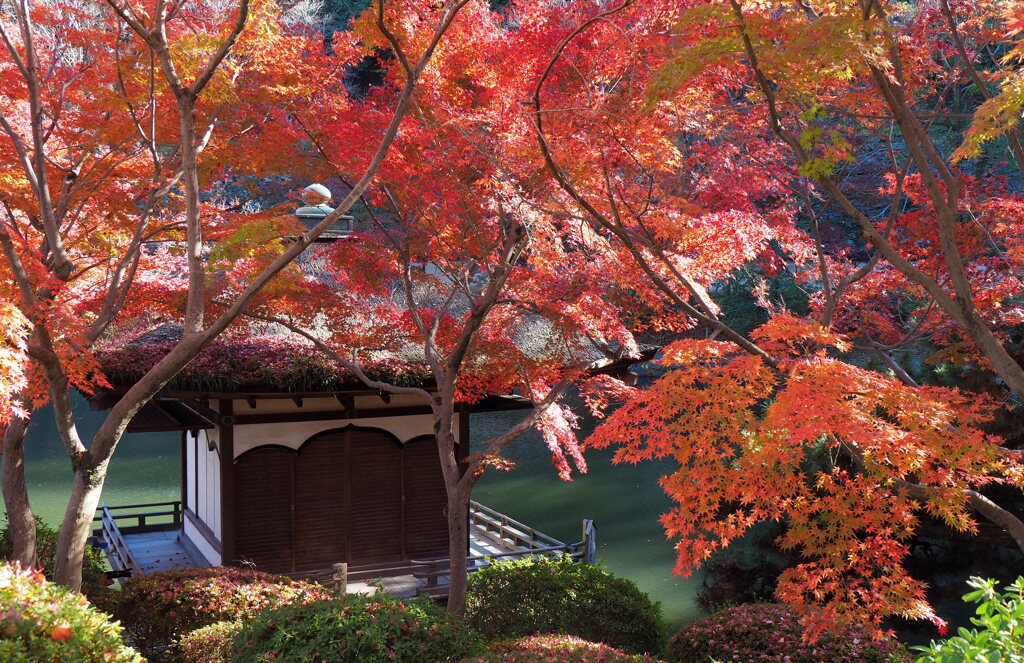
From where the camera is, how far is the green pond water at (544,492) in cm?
1611

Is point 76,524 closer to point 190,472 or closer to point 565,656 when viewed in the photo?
point 565,656

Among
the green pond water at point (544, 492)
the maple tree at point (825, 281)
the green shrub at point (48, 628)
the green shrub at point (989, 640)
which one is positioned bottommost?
the green pond water at point (544, 492)

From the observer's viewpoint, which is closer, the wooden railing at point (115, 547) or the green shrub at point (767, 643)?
the green shrub at point (767, 643)

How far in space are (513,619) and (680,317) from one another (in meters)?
4.05

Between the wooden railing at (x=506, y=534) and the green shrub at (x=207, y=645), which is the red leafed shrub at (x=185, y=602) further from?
the wooden railing at (x=506, y=534)

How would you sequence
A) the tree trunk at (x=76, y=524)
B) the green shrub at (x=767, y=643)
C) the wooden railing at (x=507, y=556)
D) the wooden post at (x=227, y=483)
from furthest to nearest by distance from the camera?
the wooden post at (x=227, y=483) < the wooden railing at (x=507, y=556) < the tree trunk at (x=76, y=524) < the green shrub at (x=767, y=643)

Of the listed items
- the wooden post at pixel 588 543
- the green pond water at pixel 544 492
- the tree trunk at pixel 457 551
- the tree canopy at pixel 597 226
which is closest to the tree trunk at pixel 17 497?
the tree canopy at pixel 597 226

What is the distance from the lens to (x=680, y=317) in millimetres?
10039

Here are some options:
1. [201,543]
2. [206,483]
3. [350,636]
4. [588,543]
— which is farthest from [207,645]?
[201,543]

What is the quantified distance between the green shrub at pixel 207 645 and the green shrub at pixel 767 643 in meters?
3.69

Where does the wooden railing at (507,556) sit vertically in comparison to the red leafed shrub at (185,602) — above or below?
below

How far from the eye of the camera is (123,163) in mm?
8812

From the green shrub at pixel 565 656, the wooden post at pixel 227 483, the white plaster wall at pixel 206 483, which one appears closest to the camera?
the green shrub at pixel 565 656

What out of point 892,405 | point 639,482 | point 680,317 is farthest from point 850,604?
point 639,482
